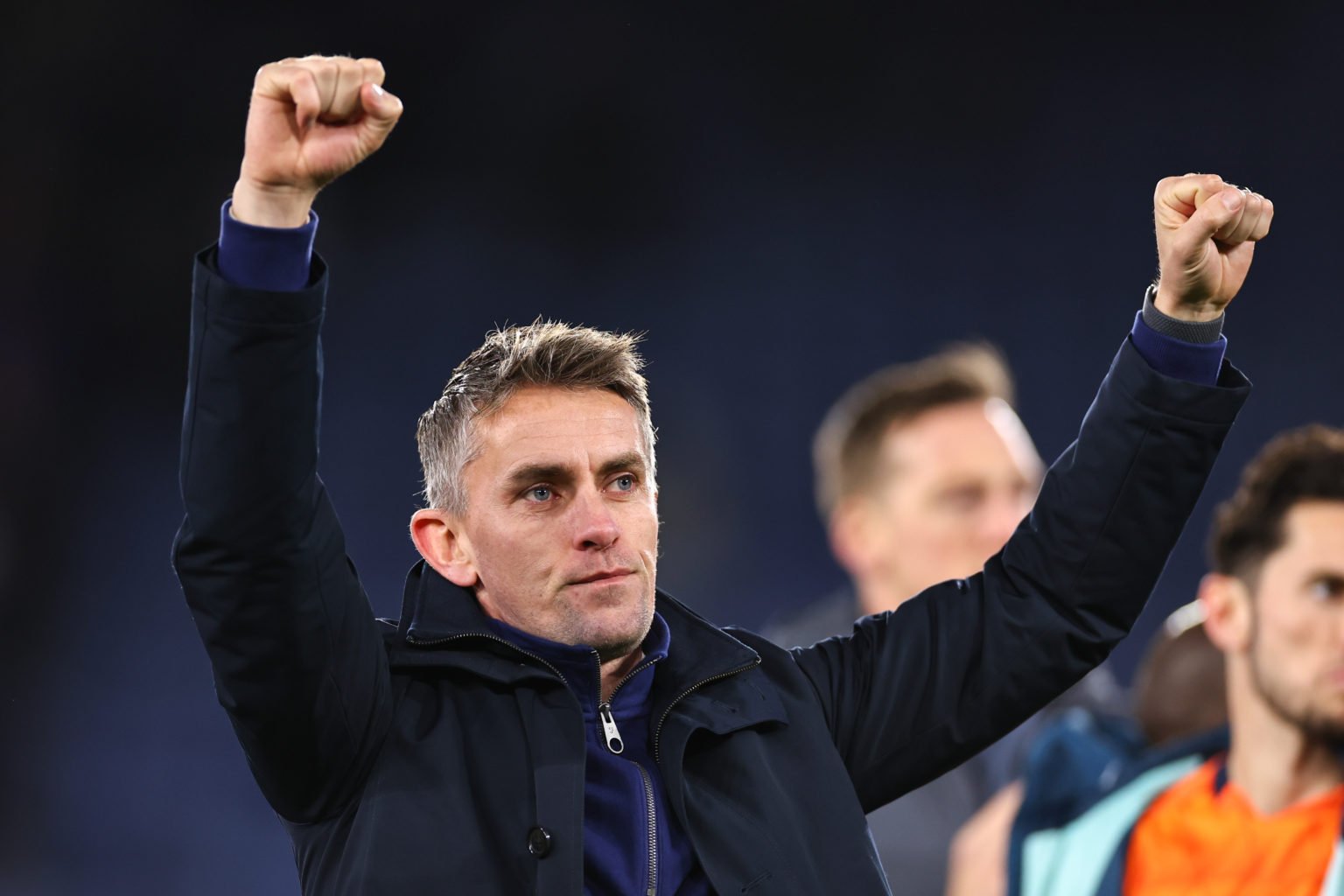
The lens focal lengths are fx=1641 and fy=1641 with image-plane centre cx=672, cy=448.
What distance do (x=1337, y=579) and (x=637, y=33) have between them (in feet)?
13.8

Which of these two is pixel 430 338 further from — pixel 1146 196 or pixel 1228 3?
pixel 1228 3

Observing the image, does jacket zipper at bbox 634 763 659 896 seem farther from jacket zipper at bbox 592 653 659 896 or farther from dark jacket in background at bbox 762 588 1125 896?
dark jacket in background at bbox 762 588 1125 896

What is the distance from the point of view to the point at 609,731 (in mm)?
1697

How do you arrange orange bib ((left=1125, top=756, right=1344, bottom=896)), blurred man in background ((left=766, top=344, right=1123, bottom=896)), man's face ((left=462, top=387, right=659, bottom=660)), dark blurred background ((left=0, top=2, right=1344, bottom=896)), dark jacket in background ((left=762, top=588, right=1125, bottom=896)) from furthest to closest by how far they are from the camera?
dark blurred background ((left=0, top=2, right=1344, bottom=896))
blurred man in background ((left=766, top=344, right=1123, bottom=896))
dark jacket in background ((left=762, top=588, right=1125, bottom=896))
orange bib ((left=1125, top=756, right=1344, bottom=896))
man's face ((left=462, top=387, right=659, bottom=660))

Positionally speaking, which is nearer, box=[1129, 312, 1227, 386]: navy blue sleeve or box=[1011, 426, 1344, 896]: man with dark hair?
box=[1129, 312, 1227, 386]: navy blue sleeve

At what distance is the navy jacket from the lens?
1427 millimetres

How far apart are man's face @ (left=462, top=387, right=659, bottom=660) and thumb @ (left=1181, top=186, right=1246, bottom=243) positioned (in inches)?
24.7

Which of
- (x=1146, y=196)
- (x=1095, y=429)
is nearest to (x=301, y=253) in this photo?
(x=1095, y=429)

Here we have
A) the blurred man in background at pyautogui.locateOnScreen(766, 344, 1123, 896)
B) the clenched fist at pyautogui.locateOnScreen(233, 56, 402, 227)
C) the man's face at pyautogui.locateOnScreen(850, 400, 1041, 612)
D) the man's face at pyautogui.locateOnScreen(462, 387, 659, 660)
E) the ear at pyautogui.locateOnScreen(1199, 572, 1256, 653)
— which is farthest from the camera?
the man's face at pyautogui.locateOnScreen(850, 400, 1041, 612)

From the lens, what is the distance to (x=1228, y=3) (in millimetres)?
6641

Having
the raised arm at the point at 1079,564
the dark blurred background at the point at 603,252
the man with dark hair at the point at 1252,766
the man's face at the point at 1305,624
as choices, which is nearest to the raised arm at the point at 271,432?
the raised arm at the point at 1079,564

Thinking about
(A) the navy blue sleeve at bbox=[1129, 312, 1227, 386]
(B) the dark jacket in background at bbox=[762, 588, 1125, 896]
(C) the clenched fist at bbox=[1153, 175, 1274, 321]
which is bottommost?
(B) the dark jacket in background at bbox=[762, 588, 1125, 896]

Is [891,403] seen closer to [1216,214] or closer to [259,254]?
[1216,214]

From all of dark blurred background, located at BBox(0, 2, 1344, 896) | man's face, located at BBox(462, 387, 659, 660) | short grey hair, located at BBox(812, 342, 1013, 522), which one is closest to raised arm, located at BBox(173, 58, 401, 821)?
man's face, located at BBox(462, 387, 659, 660)
